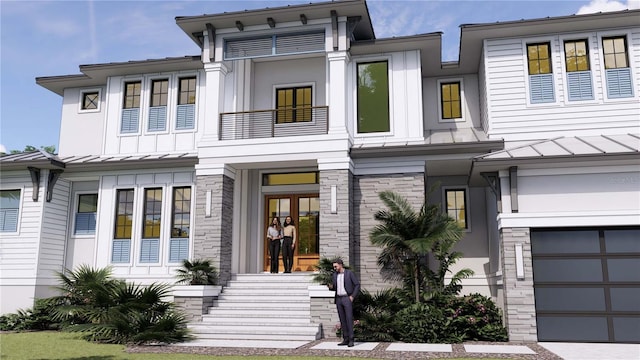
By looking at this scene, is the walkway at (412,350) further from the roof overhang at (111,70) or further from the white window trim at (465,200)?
the roof overhang at (111,70)

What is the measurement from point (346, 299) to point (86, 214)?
34.8ft

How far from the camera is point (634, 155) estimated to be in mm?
11602

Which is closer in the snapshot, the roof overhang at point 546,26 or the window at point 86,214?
the roof overhang at point 546,26

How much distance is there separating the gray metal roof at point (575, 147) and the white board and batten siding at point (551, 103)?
0.41 metres

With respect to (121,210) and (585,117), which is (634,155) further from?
(121,210)

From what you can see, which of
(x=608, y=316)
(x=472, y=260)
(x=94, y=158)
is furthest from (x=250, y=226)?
(x=608, y=316)

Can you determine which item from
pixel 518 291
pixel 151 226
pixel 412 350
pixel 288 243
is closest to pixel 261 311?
pixel 288 243

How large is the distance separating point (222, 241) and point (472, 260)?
7.32 m

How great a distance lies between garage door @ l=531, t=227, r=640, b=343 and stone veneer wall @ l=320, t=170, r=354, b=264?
4.48 metres

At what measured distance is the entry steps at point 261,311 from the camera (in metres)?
12.2

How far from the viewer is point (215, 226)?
1462 cm

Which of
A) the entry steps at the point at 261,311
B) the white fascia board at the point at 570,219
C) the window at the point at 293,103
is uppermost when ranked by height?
the window at the point at 293,103

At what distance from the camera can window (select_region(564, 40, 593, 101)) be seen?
46.8 ft

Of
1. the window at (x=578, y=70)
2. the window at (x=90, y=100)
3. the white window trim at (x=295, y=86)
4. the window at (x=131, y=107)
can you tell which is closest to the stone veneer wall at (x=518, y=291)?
the window at (x=578, y=70)
